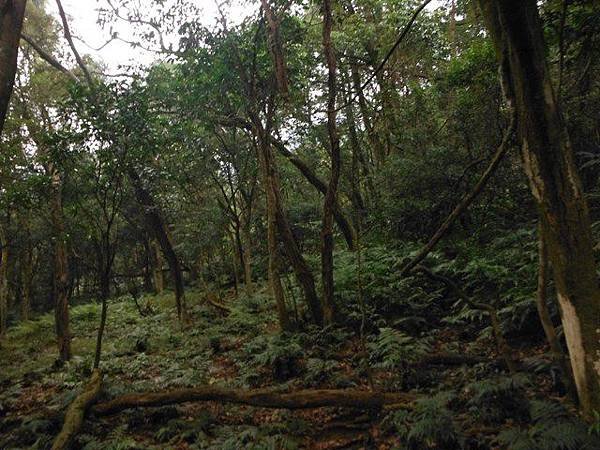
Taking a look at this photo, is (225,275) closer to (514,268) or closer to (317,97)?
(317,97)

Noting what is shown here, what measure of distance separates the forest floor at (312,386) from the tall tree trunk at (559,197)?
764mm

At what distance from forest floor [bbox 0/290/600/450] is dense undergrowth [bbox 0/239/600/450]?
0.9 inches

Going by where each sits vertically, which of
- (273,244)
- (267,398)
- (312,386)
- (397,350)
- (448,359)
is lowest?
(312,386)

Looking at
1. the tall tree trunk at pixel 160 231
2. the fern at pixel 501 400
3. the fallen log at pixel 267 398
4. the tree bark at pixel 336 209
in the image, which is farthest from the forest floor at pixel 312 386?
the tree bark at pixel 336 209

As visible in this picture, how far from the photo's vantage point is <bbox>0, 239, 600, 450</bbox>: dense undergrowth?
15.3 feet

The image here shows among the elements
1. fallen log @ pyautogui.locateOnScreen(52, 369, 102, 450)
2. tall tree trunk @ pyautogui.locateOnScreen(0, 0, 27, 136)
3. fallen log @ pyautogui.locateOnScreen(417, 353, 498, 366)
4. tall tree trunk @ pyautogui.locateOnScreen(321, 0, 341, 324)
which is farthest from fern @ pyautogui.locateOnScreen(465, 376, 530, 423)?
tall tree trunk @ pyautogui.locateOnScreen(0, 0, 27, 136)

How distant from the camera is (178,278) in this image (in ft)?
48.3

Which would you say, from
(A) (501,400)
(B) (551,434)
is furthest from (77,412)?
(B) (551,434)

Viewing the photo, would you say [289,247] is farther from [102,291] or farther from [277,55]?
[102,291]

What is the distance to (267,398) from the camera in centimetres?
616

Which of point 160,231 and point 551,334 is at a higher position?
point 160,231

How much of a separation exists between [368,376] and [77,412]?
420 cm

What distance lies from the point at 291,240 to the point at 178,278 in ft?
21.5

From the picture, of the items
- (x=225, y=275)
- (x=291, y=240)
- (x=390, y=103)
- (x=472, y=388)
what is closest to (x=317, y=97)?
(x=390, y=103)
